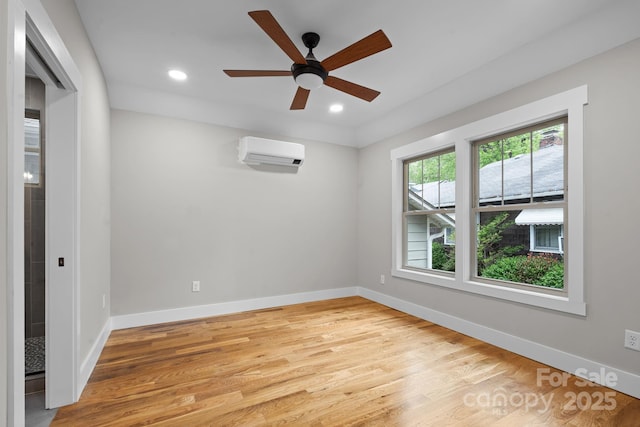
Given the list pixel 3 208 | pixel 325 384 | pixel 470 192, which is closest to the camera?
pixel 3 208

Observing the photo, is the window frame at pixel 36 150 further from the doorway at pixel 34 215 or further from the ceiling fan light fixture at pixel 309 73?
the ceiling fan light fixture at pixel 309 73

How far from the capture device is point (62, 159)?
195 cm

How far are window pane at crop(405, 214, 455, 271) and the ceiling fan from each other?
189 centimetres

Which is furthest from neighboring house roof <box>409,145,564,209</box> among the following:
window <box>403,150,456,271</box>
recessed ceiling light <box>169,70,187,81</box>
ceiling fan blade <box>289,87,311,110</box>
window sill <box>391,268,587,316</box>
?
recessed ceiling light <box>169,70,187,81</box>

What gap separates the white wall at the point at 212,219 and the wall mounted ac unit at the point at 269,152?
0.49ft

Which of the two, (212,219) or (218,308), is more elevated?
(212,219)

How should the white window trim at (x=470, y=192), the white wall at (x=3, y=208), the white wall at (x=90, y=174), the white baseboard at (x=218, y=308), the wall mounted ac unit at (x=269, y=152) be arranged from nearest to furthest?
the white wall at (x=3, y=208), the white wall at (x=90, y=174), the white window trim at (x=470, y=192), the white baseboard at (x=218, y=308), the wall mounted ac unit at (x=269, y=152)

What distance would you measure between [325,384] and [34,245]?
9.67ft

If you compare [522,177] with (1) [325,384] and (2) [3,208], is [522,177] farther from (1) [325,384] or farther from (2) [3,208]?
(2) [3,208]

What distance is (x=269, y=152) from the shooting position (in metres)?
3.97

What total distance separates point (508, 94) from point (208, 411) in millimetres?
3581

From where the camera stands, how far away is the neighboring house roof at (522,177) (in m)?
2.65

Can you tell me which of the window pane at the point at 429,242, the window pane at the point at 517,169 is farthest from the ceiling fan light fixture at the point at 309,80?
the window pane at the point at 429,242

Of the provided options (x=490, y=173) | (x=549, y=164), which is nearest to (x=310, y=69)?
(x=490, y=173)
